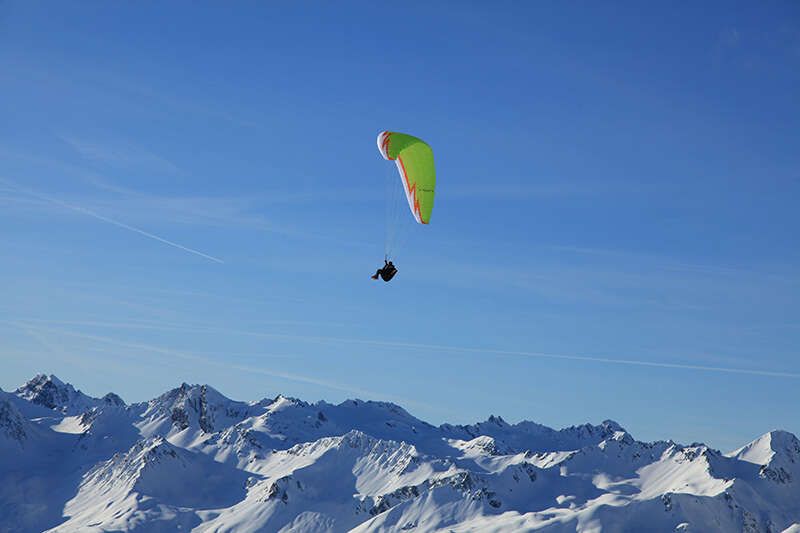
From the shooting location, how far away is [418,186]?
119 metres

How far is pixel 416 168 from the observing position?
118688mm

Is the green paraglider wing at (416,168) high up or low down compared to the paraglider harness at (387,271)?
up

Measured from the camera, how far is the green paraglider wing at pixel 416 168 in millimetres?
116562

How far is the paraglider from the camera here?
11619 cm

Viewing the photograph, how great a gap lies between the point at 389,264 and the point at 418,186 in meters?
18.4

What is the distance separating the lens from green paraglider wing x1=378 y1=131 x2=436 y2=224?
117 metres

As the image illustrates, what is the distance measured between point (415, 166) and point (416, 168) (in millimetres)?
275

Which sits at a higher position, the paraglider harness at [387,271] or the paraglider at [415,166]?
the paraglider at [415,166]

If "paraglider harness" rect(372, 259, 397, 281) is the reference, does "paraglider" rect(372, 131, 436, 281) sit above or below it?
above

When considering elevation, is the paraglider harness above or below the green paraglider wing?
below

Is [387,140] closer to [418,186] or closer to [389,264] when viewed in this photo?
[418,186]

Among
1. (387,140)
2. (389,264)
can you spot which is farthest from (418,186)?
(389,264)

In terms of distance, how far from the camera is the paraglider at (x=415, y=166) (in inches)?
4574

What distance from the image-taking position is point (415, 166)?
118625mm
